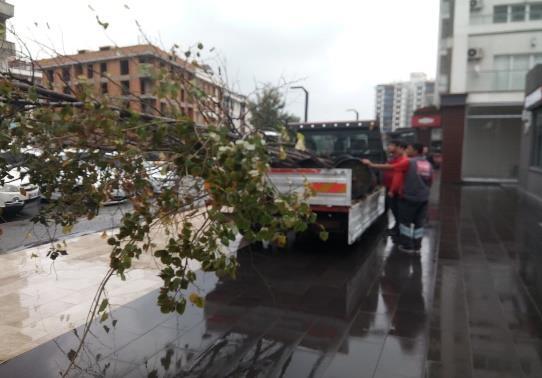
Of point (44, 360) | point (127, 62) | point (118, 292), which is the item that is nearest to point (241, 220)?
point (127, 62)

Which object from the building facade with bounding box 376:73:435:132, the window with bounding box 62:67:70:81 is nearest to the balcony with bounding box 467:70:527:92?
the window with bounding box 62:67:70:81

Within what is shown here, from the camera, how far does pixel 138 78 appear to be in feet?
8.63

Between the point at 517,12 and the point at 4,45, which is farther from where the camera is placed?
the point at 517,12

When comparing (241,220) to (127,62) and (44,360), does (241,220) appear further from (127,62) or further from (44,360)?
(44,360)

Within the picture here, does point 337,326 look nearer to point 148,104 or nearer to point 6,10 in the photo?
point 148,104

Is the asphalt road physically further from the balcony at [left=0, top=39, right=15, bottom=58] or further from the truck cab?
the truck cab

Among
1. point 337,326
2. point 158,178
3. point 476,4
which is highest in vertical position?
point 476,4

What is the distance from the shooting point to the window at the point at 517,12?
63.7 ft

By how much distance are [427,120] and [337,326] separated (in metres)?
22.7

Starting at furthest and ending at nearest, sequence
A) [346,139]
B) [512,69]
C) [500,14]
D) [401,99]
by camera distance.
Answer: [401,99] < [500,14] < [512,69] < [346,139]

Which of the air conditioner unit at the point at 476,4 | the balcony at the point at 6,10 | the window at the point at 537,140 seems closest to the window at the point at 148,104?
the balcony at the point at 6,10

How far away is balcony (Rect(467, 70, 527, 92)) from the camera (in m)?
18.5

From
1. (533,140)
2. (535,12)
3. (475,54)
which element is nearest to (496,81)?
(475,54)

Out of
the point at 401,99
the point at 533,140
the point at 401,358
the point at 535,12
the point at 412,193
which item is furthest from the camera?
the point at 401,99
